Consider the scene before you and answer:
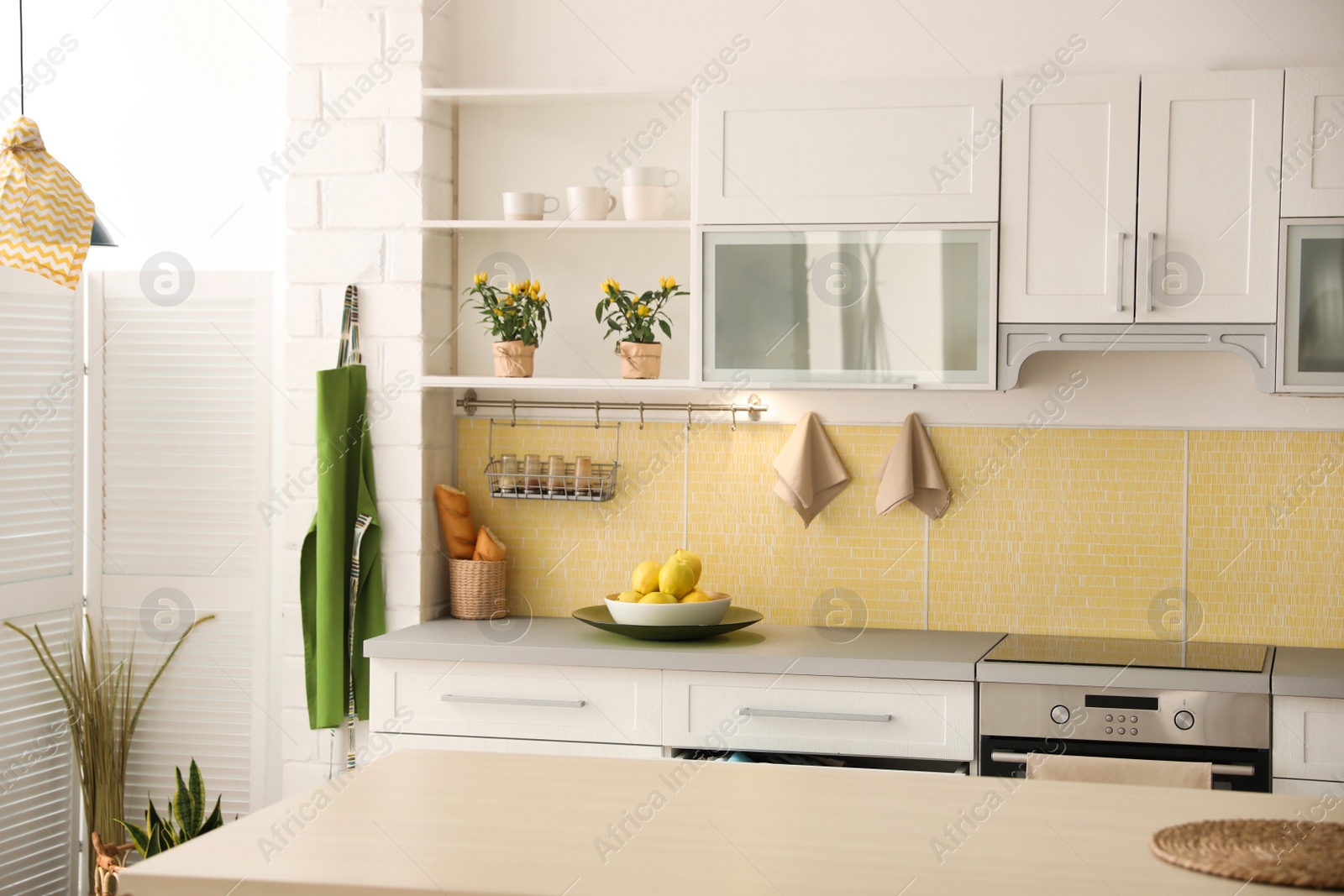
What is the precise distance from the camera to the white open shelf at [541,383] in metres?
3.30

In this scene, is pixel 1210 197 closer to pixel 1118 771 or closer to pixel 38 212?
pixel 1118 771

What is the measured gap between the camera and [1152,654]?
301 centimetres

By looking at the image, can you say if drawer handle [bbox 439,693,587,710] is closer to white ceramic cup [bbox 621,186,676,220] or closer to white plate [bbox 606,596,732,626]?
white plate [bbox 606,596,732,626]

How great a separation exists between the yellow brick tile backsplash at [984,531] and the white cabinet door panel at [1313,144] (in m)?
0.64

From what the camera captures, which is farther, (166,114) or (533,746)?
(166,114)

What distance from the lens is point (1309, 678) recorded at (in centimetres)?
271

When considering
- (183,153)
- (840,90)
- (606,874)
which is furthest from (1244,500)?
(183,153)

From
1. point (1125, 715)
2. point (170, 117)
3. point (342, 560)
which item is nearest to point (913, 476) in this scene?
point (1125, 715)

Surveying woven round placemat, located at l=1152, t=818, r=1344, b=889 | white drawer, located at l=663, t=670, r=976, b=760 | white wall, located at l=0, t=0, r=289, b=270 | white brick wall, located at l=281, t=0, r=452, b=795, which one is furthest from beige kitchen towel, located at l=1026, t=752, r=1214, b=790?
white wall, located at l=0, t=0, r=289, b=270

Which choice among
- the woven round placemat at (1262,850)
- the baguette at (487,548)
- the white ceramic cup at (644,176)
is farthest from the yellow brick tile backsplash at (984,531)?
the woven round placemat at (1262,850)

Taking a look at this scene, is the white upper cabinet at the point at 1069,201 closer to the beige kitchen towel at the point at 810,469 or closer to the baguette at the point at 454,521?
the beige kitchen towel at the point at 810,469

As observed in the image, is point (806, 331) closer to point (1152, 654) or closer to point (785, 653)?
point (785, 653)

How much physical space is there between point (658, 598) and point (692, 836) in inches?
69.1

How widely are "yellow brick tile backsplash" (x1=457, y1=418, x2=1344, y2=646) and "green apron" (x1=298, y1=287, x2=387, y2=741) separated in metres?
0.37
